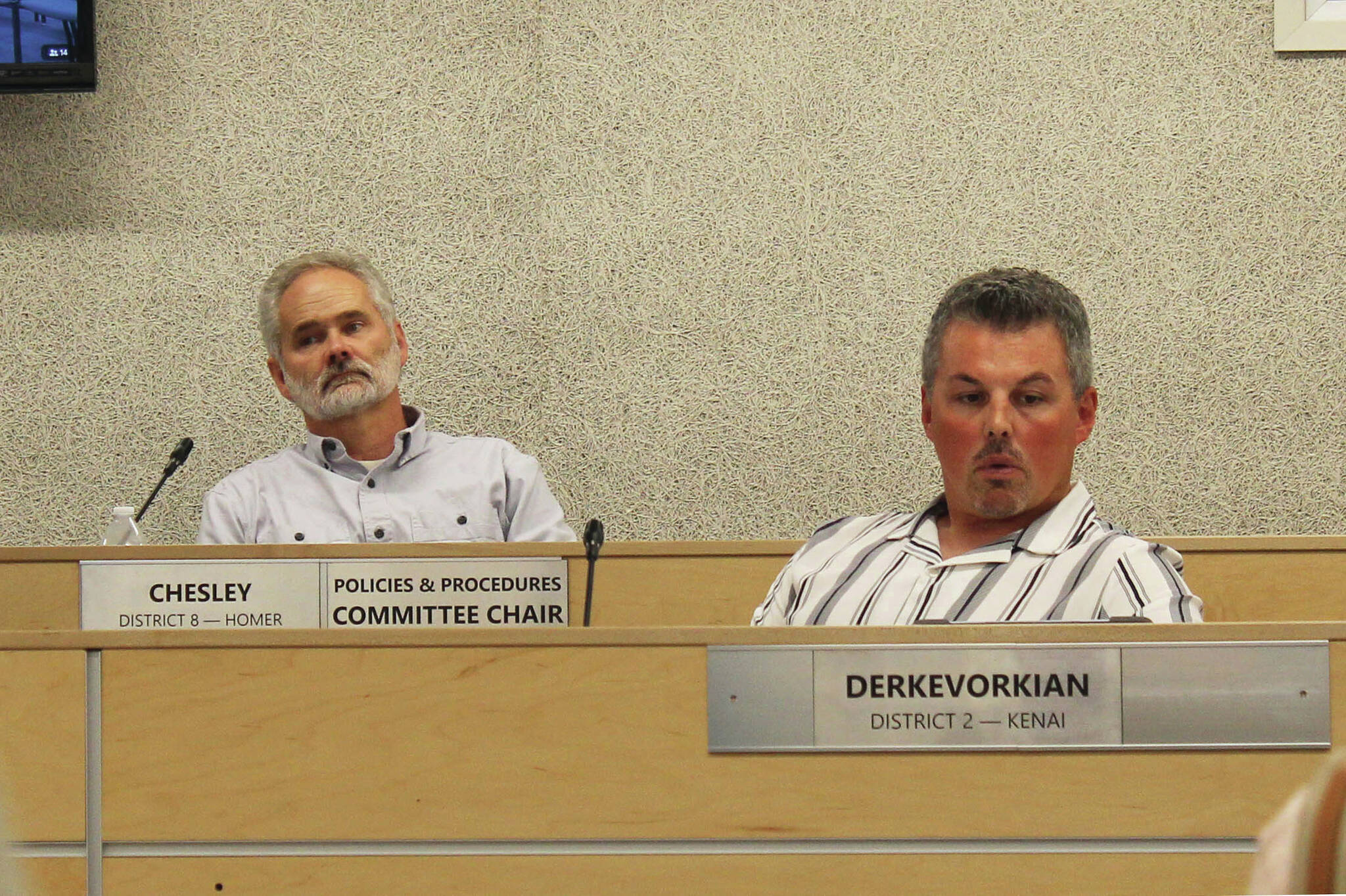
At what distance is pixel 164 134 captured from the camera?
300 centimetres

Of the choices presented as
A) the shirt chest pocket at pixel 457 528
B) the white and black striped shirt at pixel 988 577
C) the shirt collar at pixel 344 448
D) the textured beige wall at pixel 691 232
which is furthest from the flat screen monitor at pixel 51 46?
the white and black striped shirt at pixel 988 577

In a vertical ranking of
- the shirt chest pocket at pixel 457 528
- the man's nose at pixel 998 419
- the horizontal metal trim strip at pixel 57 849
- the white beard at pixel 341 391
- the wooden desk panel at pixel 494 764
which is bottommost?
the horizontal metal trim strip at pixel 57 849

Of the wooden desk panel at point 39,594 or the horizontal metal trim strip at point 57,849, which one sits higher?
the wooden desk panel at point 39,594

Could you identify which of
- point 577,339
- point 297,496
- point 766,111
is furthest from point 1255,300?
point 297,496

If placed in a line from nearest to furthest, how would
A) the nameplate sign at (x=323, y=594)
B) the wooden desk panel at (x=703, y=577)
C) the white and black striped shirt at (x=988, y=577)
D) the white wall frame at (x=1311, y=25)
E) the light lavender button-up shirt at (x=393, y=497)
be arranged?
the white and black striped shirt at (x=988, y=577) < the nameplate sign at (x=323, y=594) < the wooden desk panel at (x=703, y=577) < the light lavender button-up shirt at (x=393, y=497) < the white wall frame at (x=1311, y=25)

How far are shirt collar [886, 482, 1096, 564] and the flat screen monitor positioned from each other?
211 cm

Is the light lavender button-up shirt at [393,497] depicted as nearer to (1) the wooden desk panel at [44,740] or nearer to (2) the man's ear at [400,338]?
(2) the man's ear at [400,338]

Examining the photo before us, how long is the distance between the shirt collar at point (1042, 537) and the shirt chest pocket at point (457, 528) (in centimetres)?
→ 111

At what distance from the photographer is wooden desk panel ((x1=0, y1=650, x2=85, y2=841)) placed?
3.47 feet

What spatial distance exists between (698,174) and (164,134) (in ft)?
3.91

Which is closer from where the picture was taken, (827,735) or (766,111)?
(827,735)

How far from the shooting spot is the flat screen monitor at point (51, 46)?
8.99 ft

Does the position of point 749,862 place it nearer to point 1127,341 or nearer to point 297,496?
point 297,496

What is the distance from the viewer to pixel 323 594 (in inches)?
Answer: 69.8
